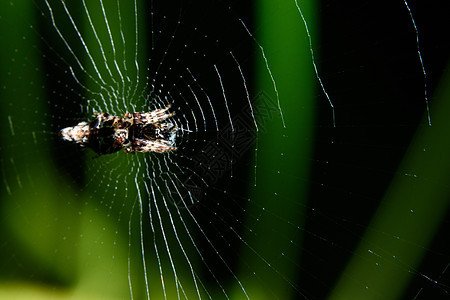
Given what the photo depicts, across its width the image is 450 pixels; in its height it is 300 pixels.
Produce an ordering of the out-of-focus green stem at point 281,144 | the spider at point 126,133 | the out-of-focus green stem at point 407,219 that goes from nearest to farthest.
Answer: the out-of-focus green stem at point 407,219
the out-of-focus green stem at point 281,144
the spider at point 126,133

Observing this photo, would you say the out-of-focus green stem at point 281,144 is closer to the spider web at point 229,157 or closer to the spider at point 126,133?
the spider web at point 229,157

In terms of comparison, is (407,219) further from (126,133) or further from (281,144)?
(126,133)

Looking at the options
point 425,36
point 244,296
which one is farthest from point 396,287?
point 425,36

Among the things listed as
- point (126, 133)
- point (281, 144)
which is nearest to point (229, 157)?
point (281, 144)

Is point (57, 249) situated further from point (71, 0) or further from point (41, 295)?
point (71, 0)

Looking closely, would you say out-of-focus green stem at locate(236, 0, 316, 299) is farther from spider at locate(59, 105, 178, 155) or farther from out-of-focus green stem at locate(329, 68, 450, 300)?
spider at locate(59, 105, 178, 155)

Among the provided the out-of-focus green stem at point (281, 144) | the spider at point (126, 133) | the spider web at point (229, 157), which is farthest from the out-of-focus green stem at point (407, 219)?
the spider at point (126, 133)
